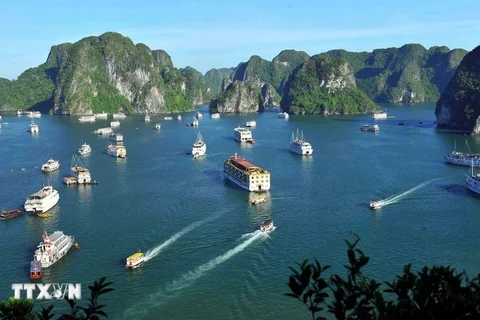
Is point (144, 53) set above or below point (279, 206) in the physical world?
above

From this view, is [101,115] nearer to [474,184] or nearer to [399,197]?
[399,197]

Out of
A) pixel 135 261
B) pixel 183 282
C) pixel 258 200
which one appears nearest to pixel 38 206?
pixel 135 261

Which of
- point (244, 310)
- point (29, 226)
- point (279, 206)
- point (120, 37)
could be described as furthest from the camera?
point (120, 37)

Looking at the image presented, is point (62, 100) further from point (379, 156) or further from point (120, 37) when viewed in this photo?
point (379, 156)

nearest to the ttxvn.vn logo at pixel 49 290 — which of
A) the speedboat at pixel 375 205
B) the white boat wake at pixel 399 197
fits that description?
the speedboat at pixel 375 205

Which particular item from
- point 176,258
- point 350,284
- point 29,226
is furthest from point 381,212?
point 350,284
